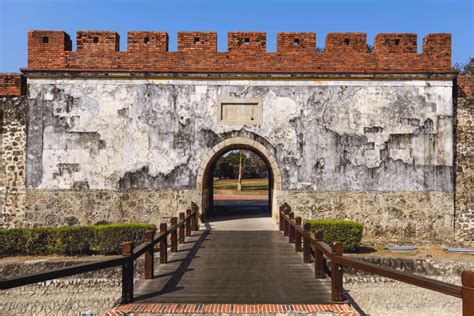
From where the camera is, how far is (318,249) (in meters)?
5.81

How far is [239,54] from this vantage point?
10984 millimetres

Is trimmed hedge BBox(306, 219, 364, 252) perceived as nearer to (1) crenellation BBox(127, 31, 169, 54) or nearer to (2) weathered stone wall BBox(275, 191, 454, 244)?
(2) weathered stone wall BBox(275, 191, 454, 244)

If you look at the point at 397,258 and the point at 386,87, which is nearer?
the point at 397,258

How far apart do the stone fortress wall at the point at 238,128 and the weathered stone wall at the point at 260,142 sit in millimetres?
28

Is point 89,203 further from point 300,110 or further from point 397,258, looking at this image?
point 397,258

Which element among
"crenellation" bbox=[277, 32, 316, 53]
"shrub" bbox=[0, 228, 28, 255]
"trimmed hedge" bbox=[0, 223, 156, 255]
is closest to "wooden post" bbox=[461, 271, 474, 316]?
"trimmed hedge" bbox=[0, 223, 156, 255]

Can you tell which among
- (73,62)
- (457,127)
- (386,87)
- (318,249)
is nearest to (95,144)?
(73,62)

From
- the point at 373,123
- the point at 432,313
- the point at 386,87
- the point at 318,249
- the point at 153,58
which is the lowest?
the point at 432,313

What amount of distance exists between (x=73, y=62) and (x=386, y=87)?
874cm

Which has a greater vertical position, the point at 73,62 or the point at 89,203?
the point at 73,62

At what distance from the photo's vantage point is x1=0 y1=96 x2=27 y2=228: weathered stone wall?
10711 millimetres

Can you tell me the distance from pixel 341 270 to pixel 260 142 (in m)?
6.23

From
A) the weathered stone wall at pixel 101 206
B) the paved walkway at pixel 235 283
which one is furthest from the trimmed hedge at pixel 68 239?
the paved walkway at pixel 235 283

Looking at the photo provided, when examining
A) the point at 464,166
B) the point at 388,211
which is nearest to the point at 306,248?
the point at 388,211
